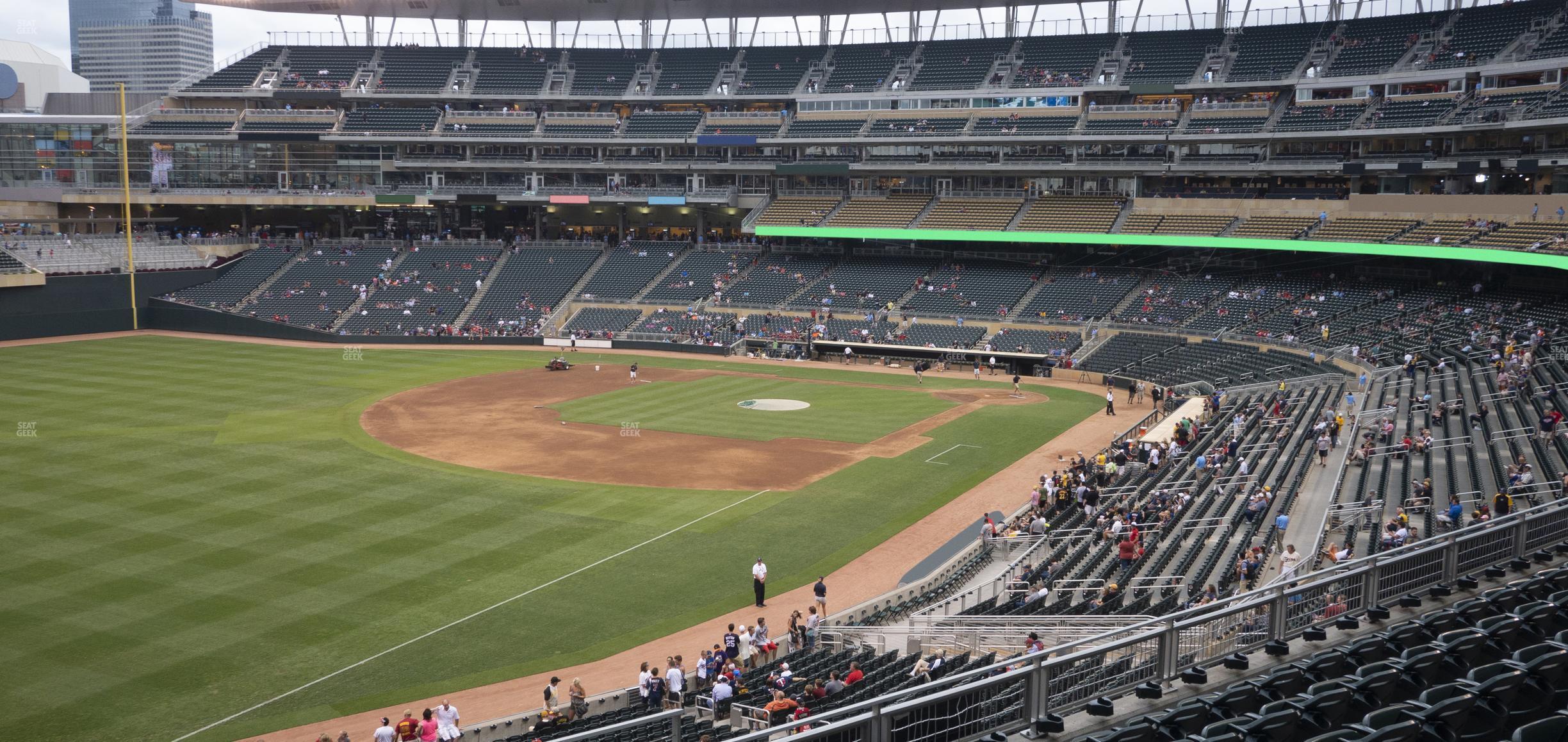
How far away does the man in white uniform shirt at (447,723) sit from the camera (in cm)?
1694

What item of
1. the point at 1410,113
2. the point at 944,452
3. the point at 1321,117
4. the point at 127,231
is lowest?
the point at 944,452

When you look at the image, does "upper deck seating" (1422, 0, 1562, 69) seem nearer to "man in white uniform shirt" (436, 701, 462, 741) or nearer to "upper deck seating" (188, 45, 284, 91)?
"man in white uniform shirt" (436, 701, 462, 741)

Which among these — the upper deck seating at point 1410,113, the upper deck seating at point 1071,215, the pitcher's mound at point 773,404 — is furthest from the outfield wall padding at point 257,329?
the upper deck seating at point 1410,113

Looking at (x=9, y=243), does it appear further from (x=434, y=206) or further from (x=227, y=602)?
(x=227, y=602)

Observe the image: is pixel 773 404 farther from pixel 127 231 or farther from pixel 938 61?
pixel 127 231

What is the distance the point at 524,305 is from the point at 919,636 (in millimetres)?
57891

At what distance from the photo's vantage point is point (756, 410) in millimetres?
47844

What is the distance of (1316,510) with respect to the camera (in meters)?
24.5

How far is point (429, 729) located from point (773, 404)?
3309 centimetres

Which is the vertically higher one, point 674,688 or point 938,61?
point 938,61

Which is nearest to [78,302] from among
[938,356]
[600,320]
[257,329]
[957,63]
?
[257,329]

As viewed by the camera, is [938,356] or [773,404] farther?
[938,356]

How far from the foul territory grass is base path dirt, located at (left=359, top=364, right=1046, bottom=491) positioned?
2.91 feet

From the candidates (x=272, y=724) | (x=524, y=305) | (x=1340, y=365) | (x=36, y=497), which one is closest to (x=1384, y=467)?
(x=1340, y=365)
